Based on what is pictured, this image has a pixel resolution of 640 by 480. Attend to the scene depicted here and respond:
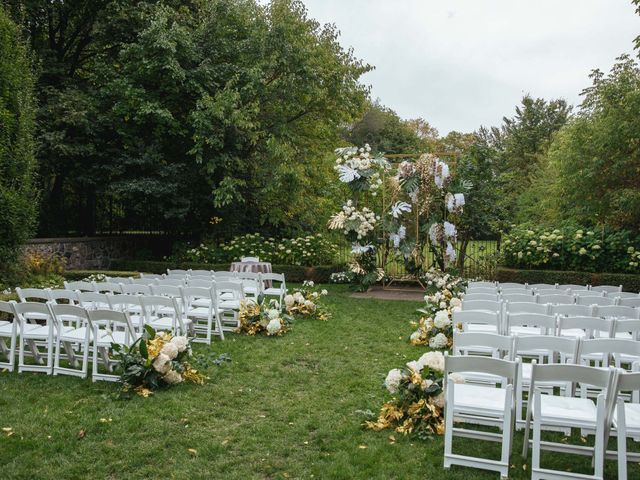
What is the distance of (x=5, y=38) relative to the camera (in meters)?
10.2

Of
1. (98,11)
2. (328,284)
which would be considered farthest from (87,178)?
(328,284)

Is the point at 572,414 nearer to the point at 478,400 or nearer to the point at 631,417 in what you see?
the point at 631,417

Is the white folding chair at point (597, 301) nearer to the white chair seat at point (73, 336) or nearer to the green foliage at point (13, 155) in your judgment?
the white chair seat at point (73, 336)

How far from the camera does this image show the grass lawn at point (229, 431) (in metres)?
3.78

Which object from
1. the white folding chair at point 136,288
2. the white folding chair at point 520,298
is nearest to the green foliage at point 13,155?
the white folding chair at point 136,288

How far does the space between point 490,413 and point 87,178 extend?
14242 mm

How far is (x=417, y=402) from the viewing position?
4531mm

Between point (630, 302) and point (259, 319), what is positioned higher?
point (630, 302)

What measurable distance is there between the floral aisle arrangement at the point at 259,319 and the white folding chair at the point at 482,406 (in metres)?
4.50

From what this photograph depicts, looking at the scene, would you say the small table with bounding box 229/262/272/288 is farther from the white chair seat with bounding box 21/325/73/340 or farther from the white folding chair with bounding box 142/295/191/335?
the white chair seat with bounding box 21/325/73/340

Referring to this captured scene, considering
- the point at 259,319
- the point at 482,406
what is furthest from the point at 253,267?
the point at 482,406

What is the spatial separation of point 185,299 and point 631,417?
574 cm

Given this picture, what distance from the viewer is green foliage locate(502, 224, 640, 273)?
11961 mm

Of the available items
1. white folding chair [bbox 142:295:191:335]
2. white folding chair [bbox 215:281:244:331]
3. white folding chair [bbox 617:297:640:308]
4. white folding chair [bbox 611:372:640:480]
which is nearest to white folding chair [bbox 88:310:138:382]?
white folding chair [bbox 142:295:191:335]
